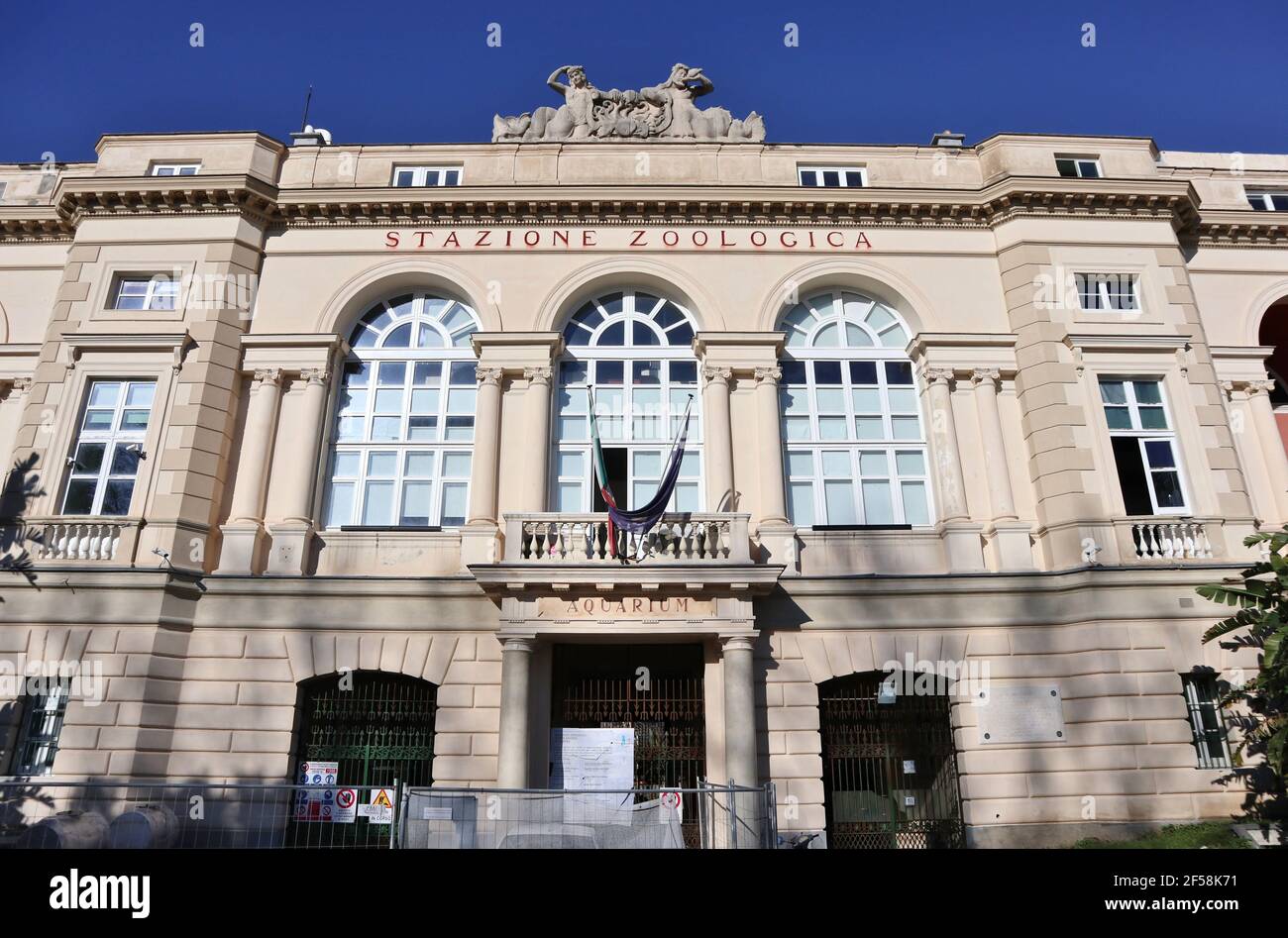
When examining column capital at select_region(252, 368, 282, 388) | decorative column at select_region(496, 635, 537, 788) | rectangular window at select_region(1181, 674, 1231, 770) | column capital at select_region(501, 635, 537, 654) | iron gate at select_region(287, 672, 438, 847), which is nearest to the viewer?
decorative column at select_region(496, 635, 537, 788)

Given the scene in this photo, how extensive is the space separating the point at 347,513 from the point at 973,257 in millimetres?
15718

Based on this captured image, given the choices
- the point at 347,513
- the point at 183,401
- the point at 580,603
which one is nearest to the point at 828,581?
the point at 580,603

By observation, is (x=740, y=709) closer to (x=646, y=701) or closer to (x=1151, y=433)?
(x=646, y=701)

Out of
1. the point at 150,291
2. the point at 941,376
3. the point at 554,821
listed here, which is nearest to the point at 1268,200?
the point at 941,376

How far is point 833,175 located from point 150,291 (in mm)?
16699

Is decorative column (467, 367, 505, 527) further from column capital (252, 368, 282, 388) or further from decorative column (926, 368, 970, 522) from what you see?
decorative column (926, 368, 970, 522)

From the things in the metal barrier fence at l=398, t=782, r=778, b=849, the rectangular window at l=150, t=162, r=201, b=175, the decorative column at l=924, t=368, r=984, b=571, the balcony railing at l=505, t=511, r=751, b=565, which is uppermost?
the rectangular window at l=150, t=162, r=201, b=175

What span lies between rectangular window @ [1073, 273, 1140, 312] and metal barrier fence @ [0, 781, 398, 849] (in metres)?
18.0

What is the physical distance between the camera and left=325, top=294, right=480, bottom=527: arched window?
18.0 metres

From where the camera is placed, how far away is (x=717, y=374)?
18641 millimetres

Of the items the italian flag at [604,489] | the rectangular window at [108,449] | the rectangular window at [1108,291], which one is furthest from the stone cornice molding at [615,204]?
the italian flag at [604,489]

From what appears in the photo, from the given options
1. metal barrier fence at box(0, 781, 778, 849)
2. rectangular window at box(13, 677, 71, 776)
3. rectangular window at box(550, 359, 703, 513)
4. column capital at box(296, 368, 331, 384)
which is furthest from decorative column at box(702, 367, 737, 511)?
rectangular window at box(13, 677, 71, 776)

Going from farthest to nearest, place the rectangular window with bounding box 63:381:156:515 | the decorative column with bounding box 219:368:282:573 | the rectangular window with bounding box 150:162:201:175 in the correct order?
the rectangular window with bounding box 150:162:201:175 < the rectangular window with bounding box 63:381:156:515 < the decorative column with bounding box 219:368:282:573
